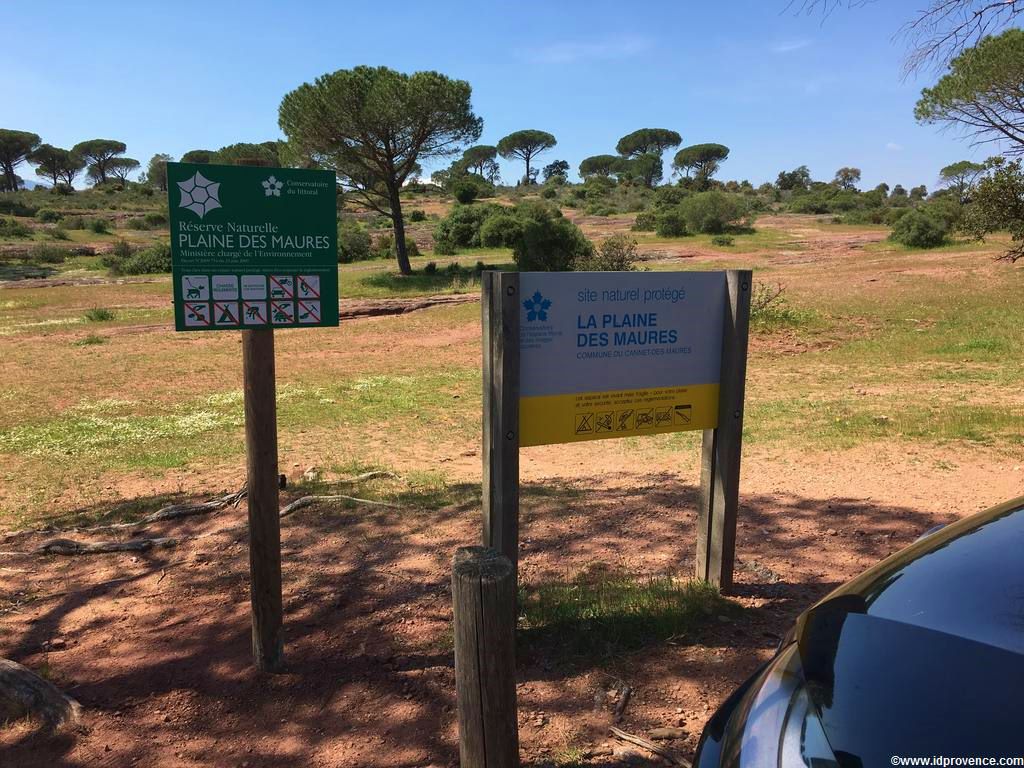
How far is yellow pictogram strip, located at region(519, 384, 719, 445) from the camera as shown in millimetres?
3373

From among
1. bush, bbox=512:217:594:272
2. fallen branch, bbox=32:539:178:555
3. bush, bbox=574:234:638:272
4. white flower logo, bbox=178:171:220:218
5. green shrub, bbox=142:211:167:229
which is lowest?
fallen branch, bbox=32:539:178:555

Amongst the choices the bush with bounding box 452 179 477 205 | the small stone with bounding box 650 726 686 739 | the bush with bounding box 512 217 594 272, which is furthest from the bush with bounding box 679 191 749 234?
the small stone with bounding box 650 726 686 739

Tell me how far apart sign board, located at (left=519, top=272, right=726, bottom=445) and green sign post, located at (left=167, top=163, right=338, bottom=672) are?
0.92 meters

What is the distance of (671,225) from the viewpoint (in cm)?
4153

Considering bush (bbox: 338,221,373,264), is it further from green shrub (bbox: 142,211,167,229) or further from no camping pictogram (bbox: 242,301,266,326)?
no camping pictogram (bbox: 242,301,266,326)

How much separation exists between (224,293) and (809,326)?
13160 millimetres

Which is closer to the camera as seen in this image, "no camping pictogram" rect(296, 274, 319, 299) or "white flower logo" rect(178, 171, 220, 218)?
"white flower logo" rect(178, 171, 220, 218)

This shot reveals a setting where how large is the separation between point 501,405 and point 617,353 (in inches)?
25.4

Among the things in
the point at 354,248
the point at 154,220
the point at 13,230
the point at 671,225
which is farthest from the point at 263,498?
the point at 154,220

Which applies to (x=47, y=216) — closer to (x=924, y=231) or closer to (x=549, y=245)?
(x=549, y=245)

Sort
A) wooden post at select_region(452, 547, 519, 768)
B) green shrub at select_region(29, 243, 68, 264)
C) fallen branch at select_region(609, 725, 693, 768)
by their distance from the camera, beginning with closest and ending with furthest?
wooden post at select_region(452, 547, 519, 768) → fallen branch at select_region(609, 725, 693, 768) → green shrub at select_region(29, 243, 68, 264)

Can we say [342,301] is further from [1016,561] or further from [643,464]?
[1016,561]

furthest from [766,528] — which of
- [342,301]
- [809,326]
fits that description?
[342,301]

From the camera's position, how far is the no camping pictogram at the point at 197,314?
309 cm
